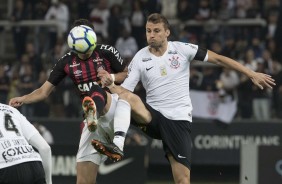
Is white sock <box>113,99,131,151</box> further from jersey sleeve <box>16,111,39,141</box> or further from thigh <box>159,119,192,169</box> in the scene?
jersey sleeve <box>16,111,39,141</box>

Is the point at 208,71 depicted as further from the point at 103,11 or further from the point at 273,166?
the point at 273,166

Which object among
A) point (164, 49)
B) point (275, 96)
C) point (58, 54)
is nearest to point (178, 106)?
point (164, 49)

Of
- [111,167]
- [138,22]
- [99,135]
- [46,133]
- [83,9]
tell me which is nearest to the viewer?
[99,135]

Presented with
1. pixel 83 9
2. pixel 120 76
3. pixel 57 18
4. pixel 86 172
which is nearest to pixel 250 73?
pixel 120 76

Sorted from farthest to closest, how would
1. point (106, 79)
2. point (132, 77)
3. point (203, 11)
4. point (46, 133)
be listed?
1. point (203, 11)
2. point (46, 133)
3. point (132, 77)
4. point (106, 79)

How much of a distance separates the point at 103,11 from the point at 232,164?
484 centimetres

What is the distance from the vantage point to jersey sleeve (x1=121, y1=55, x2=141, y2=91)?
35.3ft

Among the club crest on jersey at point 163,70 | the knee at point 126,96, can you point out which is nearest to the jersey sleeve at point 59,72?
the knee at point 126,96

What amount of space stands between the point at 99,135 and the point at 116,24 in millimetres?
10520

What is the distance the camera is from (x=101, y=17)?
69.6 feet

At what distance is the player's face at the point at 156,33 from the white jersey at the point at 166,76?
0.20 m

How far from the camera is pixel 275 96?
60.9 feet

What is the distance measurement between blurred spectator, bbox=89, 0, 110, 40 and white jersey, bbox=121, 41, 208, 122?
32.8ft

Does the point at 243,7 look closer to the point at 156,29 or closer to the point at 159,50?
the point at 159,50
